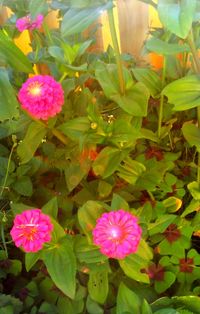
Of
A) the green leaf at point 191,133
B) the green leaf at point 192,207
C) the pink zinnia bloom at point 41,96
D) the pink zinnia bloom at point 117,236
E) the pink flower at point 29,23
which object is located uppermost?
the pink flower at point 29,23

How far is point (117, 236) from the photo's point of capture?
0.68m

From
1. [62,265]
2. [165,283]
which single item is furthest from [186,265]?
[62,265]

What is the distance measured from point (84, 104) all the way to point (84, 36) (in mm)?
298

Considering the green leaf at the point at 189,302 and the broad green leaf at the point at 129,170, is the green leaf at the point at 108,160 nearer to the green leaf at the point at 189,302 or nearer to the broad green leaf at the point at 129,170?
the broad green leaf at the point at 129,170

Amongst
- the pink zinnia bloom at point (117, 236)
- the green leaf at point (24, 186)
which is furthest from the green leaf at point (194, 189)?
the green leaf at point (24, 186)

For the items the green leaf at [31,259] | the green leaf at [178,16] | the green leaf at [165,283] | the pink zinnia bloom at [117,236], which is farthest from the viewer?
the green leaf at [165,283]

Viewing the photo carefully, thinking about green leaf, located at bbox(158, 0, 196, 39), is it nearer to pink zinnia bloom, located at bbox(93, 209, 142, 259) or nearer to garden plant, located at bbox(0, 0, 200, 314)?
garden plant, located at bbox(0, 0, 200, 314)

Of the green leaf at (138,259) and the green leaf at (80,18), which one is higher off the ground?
the green leaf at (80,18)

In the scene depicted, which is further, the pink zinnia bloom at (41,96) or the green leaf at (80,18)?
the pink zinnia bloom at (41,96)

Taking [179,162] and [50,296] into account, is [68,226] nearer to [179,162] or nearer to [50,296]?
[50,296]

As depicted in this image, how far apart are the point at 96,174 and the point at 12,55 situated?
29cm

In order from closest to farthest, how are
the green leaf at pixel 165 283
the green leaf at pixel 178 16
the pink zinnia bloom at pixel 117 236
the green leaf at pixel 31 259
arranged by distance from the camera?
the green leaf at pixel 178 16 → the pink zinnia bloom at pixel 117 236 → the green leaf at pixel 31 259 → the green leaf at pixel 165 283

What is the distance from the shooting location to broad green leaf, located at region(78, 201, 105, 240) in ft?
2.59

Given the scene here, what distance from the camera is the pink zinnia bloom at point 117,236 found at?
0.68 m
